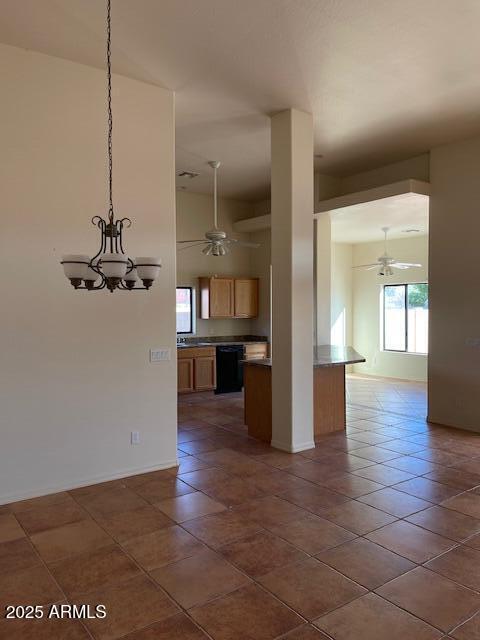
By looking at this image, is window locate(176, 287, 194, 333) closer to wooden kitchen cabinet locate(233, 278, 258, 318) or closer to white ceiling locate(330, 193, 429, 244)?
wooden kitchen cabinet locate(233, 278, 258, 318)

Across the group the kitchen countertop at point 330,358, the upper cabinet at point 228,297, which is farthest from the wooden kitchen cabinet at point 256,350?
the kitchen countertop at point 330,358

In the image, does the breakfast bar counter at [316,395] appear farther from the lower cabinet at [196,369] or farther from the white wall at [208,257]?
the white wall at [208,257]

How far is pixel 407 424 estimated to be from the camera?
21.1ft

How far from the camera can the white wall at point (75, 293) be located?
3855mm

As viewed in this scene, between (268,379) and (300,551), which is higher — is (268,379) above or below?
above

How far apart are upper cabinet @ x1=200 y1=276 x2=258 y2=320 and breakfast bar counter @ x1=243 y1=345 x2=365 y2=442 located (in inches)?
124

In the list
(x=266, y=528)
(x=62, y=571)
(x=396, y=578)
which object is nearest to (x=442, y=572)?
(x=396, y=578)

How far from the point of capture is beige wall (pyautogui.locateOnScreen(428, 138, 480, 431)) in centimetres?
598

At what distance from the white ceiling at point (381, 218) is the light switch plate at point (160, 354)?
377cm

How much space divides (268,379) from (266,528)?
2.33 meters

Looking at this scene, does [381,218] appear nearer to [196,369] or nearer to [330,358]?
[330,358]

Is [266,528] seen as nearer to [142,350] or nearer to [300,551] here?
[300,551]

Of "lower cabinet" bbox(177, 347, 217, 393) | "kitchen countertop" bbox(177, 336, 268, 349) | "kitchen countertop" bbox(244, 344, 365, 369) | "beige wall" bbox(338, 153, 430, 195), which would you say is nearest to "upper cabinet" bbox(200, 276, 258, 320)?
"kitchen countertop" bbox(177, 336, 268, 349)

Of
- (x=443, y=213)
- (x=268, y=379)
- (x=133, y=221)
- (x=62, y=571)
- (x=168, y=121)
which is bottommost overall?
(x=62, y=571)
